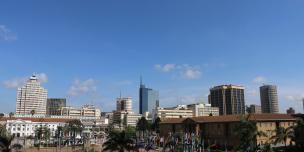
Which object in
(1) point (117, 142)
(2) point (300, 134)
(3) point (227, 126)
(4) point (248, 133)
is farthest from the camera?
(3) point (227, 126)

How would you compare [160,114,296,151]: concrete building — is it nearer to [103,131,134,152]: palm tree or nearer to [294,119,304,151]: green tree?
[294,119,304,151]: green tree

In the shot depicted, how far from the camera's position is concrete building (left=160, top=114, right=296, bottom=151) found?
Result: 319ft

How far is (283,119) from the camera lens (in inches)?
4097

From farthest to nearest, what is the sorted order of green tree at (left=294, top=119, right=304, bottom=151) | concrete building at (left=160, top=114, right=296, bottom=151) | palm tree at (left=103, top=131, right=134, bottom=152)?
concrete building at (left=160, top=114, right=296, bottom=151) → green tree at (left=294, top=119, right=304, bottom=151) → palm tree at (left=103, top=131, right=134, bottom=152)

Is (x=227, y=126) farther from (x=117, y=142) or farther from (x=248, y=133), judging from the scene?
(x=117, y=142)

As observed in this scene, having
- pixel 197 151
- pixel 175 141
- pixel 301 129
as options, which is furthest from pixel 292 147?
pixel 175 141

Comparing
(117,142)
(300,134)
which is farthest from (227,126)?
(117,142)

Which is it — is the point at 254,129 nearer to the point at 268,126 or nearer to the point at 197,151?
the point at 197,151

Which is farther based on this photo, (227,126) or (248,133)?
(227,126)

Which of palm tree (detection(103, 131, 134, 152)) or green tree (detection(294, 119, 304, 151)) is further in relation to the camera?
green tree (detection(294, 119, 304, 151))

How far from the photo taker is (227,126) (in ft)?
333

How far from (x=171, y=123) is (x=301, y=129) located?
6818 cm

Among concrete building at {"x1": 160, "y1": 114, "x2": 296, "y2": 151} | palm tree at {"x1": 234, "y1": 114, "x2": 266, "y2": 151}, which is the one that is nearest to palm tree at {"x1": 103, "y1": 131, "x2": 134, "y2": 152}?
palm tree at {"x1": 234, "y1": 114, "x2": 266, "y2": 151}

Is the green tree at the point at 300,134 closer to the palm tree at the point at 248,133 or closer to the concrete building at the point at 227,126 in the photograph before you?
the palm tree at the point at 248,133
